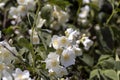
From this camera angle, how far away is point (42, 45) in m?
1.92

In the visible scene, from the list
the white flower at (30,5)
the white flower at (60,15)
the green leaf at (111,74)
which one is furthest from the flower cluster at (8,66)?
the white flower at (60,15)

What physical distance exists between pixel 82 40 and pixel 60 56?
1.12 feet

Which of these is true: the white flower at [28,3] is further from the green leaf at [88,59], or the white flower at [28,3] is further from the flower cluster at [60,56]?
the flower cluster at [60,56]

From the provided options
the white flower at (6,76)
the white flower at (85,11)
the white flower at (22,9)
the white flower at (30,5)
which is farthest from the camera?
the white flower at (85,11)

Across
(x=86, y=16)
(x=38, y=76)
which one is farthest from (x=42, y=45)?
(x=86, y=16)

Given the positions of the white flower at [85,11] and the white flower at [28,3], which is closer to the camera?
the white flower at [28,3]

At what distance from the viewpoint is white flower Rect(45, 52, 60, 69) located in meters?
1.68

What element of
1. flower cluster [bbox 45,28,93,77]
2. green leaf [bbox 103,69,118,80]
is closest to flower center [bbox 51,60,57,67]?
flower cluster [bbox 45,28,93,77]

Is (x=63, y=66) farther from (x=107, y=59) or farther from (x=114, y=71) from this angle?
(x=107, y=59)

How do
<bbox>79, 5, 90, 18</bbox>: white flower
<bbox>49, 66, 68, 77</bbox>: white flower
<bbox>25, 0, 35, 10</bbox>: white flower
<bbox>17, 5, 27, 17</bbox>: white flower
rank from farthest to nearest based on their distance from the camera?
<bbox>79, 5, 90, 18</bbox>: white flower, <bbox>17, 5, 27, 17</bbox>: white flower, <bbox>25, 0, 35, 10</bbox>: white flower, <bbox>49, 66, 68, 77</bbox>: white flower

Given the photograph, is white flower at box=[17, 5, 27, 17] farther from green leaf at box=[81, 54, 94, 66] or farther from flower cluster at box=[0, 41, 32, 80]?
flower cluster at box=[0, 41, 32, 80]

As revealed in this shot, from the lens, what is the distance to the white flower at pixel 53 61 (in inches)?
66.3

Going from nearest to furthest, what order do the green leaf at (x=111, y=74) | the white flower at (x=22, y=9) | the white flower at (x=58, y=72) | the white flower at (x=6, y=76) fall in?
the white flower at (x=6, y=76)
the white flower at (x=58, y=72)
the green leaf at (x=111, y=74)
the white flower at (x=22, y=9)

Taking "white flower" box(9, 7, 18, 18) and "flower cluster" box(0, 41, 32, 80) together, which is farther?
"white flower" box(9, 7, 18, 18)
